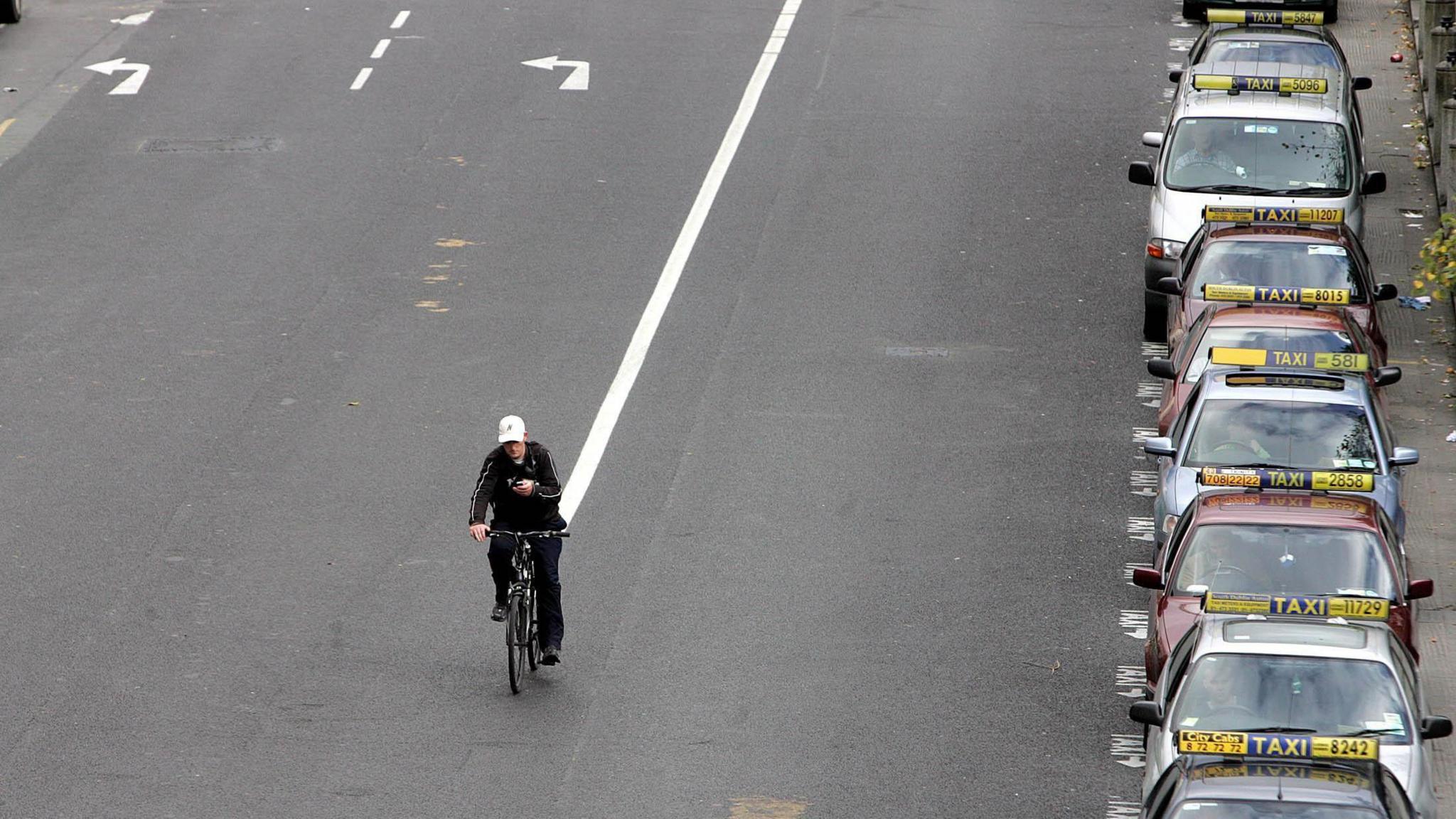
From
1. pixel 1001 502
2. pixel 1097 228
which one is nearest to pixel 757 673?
pixel 1001 502

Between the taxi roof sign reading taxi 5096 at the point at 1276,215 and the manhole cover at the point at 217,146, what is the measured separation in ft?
37.8

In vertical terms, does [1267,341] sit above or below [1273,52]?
above

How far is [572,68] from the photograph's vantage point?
95.2 ft

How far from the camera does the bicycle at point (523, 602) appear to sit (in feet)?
45.5

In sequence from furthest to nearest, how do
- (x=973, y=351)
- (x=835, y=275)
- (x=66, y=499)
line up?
1. (x=835, y=275)
2. (x=973, y=351)
3. (x=66, y=499)

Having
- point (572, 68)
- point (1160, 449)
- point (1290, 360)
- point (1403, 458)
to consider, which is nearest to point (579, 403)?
point (1160, 449)

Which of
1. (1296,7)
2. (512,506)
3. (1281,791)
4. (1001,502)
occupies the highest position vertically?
(1281,791)

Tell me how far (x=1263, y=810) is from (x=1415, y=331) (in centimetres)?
1263

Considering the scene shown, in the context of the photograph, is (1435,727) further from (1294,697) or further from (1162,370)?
(1162,370)

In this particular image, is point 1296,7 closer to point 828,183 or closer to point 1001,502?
point 828,183

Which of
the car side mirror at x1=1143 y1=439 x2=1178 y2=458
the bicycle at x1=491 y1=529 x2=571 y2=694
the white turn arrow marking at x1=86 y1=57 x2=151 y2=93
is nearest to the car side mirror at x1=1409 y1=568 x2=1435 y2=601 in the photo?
the car side mirror at x1=1143 y1=439 x2=1178 y2=458

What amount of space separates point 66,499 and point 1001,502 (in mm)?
7283

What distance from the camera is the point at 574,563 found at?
16.0 meters

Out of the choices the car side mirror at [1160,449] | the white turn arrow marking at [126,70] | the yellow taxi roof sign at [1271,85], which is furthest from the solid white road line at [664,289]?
the white turn arrow marking at [126,70]
